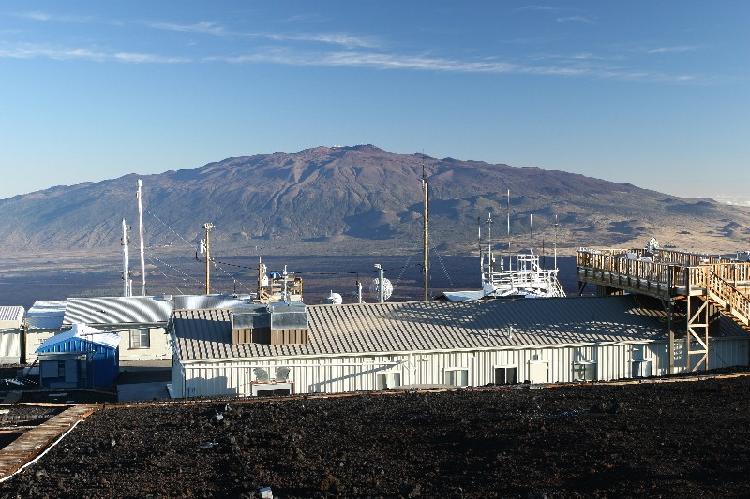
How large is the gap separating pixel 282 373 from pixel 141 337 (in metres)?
20.9

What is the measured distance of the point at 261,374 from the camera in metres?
30.2

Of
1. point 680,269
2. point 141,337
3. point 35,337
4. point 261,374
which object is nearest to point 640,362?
point 680,269

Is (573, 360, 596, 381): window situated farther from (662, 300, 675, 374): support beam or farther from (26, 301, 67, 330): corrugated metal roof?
(26, 301, 67, 330): corrugated metal roof

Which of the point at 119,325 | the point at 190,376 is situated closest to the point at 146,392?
the point at 190,376

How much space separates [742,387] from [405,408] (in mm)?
9230

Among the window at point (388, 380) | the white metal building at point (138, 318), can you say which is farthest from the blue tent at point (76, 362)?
the window at point (388, 380)

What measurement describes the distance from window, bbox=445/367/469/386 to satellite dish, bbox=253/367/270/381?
21.2ft

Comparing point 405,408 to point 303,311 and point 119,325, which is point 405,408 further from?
point 119,325

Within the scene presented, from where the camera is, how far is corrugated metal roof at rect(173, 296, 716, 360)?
102ft

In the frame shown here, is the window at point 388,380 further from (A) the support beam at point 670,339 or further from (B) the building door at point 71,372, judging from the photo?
(B) the building door at point 71,372

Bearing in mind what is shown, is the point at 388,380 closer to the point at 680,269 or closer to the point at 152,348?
the point at 680,269

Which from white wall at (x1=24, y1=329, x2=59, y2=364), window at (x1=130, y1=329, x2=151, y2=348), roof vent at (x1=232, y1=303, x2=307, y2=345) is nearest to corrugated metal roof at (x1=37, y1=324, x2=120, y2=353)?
window at (x1=130, y1=329, x2=151, y2=348)

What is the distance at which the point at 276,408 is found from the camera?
2244cm

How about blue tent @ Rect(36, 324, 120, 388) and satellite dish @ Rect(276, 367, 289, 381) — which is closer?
satellite dish @ Rect(276, 367, 289, 381)
